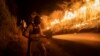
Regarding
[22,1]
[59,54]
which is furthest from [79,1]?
[22,1]

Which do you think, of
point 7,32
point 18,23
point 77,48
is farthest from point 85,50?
point 18,23

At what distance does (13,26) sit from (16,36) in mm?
458

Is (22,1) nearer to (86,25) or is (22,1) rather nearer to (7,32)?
(7,32)

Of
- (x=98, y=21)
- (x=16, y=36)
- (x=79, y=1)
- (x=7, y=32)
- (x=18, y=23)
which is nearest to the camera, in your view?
(x=98, y=21)


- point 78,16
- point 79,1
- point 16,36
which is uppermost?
point 79,1

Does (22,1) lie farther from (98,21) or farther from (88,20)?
(98,21)

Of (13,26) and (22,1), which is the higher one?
(22,1)

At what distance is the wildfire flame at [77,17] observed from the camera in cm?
780

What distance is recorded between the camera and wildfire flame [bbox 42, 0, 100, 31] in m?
7.80

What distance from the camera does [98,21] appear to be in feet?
24.4

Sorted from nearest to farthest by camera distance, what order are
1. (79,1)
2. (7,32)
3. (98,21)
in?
1. (98,21)
2. (79,1)
3. (7,32)

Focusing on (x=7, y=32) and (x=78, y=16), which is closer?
(x=78, y=16)

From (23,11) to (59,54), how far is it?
3.75m

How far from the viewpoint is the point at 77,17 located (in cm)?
935
